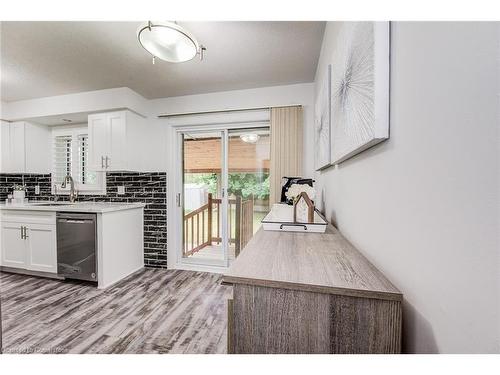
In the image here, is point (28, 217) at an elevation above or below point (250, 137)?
below

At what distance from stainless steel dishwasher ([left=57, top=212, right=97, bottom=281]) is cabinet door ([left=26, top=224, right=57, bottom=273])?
107 mm

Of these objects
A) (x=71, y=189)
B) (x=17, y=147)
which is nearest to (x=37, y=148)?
(x=17, y=147)

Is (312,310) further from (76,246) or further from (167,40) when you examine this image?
(76,246)

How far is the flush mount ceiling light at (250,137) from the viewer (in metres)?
3.08

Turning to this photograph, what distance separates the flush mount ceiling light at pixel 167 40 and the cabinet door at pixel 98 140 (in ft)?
5.99

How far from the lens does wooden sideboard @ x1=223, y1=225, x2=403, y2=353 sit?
0.57m

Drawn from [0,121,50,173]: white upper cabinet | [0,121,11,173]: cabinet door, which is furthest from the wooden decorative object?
[0,121,11,173]: cabinet door

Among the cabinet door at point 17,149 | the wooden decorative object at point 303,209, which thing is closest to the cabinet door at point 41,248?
the cabinet door at point 17,149

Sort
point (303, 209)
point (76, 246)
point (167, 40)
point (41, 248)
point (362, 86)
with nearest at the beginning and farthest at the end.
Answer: point (362, 86)
point (303, 209)
point (167, 40)
point (76, 246)
point (41, 248)

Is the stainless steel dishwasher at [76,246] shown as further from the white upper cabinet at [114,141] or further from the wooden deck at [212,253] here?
the wooden deck at [212,253]

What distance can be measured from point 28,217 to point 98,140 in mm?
1264

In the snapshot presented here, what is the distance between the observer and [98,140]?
301cm
